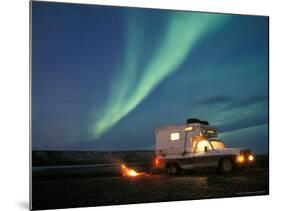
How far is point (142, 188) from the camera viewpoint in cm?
921

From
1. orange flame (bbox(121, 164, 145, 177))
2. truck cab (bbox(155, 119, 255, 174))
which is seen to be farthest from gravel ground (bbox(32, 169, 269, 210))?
truck cab (bbox(155, 119, 255, 174))

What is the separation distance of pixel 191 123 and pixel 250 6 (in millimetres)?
2432

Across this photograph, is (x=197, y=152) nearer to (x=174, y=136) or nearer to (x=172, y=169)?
(x=172, y=169)

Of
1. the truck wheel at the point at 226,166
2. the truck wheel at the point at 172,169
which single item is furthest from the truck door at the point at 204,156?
the truck wheel at the point at 172,169

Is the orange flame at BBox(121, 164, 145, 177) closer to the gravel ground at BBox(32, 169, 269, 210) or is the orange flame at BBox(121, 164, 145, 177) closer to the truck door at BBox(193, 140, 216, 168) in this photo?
the gravel ground at BBox(32, 169, 269, 210)

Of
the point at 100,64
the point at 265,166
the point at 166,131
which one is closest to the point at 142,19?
the point at 100,64

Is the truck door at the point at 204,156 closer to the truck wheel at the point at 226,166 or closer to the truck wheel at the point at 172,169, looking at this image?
the truck wheel at the point at 226,166

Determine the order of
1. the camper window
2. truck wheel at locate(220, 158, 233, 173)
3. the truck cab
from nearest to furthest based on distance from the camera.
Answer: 1. the camper window
2. the truck cab
3. truck wheel at locate(220, 158, 233, 173)

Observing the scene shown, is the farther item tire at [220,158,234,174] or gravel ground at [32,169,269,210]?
tire at [220,158,234,174]

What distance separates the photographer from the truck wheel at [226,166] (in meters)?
9.90

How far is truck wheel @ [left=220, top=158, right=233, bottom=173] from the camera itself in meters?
9.90

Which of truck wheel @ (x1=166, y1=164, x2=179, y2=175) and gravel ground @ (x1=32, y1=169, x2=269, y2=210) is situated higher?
truck wheel @ (x1=166, y1=164, x2=179, y2=175)

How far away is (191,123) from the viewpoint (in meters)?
9.58

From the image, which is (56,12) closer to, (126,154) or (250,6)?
(126,154)
